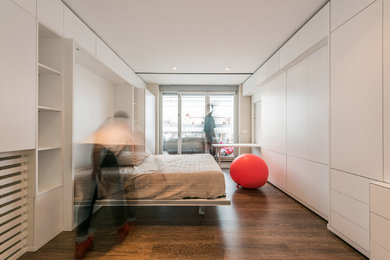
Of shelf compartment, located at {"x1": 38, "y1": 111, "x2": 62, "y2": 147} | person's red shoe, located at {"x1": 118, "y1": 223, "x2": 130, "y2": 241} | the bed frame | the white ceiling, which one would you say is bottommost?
person's red shoe, located at {"x1": 118, "y1": 223, "x2": 130, "y2": 241}

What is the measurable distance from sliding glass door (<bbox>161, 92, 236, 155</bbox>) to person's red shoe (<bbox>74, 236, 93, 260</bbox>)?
452 centimetres

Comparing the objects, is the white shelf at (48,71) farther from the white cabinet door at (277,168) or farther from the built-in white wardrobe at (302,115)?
the white cabinet door at (277,168)

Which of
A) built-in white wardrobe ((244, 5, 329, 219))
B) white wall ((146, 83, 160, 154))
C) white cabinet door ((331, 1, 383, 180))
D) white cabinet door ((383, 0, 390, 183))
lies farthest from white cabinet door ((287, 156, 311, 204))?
white wall ((146, 83, 160, 154))

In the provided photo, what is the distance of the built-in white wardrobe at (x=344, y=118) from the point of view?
5.45ft

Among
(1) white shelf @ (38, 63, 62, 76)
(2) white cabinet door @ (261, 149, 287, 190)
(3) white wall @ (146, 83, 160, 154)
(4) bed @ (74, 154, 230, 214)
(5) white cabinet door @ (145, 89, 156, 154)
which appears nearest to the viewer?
(1) white shelf @ (38, 63, 62, 76)

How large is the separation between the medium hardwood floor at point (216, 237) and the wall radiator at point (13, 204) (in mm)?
183

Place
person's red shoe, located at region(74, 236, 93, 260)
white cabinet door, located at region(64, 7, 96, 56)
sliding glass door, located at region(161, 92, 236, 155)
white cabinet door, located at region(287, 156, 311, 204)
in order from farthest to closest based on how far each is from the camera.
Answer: sliding glass door, located at region(161, 92, 236, 155), white cabinet door, located at region(287, 156, 311, 204), white cabinet door, located at region(64, 7, 96, 56), person's red shoe, located at region(74, 236, 93, 260)

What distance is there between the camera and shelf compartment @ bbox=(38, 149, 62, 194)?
2.21 metres

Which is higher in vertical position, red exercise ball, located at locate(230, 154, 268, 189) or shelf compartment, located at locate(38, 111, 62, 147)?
shelf compartment, located at locate(38, 111, 62, 147)

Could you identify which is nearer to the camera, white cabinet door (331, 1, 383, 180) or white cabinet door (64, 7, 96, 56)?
white cabinet door (331, 1, 383, 180)

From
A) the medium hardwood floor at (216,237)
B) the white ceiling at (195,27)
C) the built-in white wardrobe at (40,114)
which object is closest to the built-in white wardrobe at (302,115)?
the white ceiling at (195,27)

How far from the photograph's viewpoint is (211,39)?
10.7 feet

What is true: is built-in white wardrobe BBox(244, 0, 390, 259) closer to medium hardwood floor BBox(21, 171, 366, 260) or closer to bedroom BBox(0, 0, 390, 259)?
bedroom BBox(0, 0, 390, 259)

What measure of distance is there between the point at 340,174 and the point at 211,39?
104 inches
